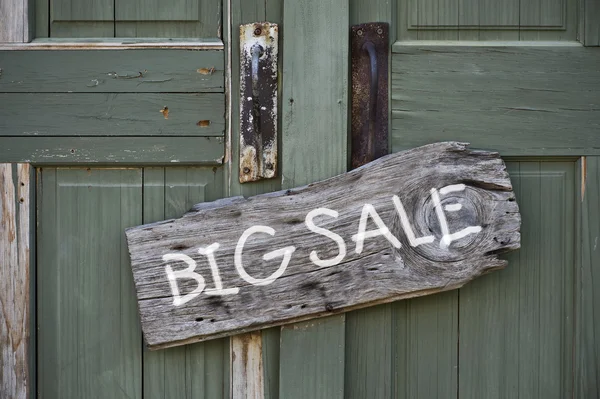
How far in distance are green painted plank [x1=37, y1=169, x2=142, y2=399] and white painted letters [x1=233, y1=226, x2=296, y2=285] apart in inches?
10.9

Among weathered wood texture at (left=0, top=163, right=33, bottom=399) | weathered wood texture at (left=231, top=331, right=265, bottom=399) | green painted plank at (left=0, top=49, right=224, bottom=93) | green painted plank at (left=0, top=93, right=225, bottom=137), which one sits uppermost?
green painted plank at (left=0, top=49, right=224, bottom=93)

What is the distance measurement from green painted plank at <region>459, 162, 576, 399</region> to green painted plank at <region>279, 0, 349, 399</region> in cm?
35

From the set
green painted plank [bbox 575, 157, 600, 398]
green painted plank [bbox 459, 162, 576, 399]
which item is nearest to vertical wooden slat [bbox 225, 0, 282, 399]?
green painted plank [bbox 459, 162, 576, 399]

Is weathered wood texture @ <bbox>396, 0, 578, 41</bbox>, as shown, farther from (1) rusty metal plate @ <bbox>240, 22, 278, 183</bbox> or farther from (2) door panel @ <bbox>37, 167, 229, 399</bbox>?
(2) door panel @ <bbox>37, 167, 229, 399</bbox>

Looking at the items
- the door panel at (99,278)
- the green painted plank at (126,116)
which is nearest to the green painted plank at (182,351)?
the door panel at (99,278)

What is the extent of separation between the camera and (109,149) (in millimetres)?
1530

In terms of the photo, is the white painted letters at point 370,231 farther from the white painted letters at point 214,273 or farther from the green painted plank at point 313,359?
the white painted letters at point 214,273

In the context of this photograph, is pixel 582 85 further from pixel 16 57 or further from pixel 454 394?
pixel 16 57

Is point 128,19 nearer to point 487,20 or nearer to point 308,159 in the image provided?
point 308,159

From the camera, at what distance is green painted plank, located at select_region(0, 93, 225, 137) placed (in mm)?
1526

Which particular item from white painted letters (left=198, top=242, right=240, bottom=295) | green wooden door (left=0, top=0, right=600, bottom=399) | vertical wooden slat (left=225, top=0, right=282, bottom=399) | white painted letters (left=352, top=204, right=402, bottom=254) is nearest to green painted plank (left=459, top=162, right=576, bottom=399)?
green wooden door (left=0, top=0, right=600, bottom=399)

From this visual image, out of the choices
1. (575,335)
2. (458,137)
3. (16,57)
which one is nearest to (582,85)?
(458,137)

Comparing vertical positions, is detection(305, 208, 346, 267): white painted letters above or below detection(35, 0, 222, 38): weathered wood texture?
below

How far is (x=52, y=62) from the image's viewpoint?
152 centimetres
